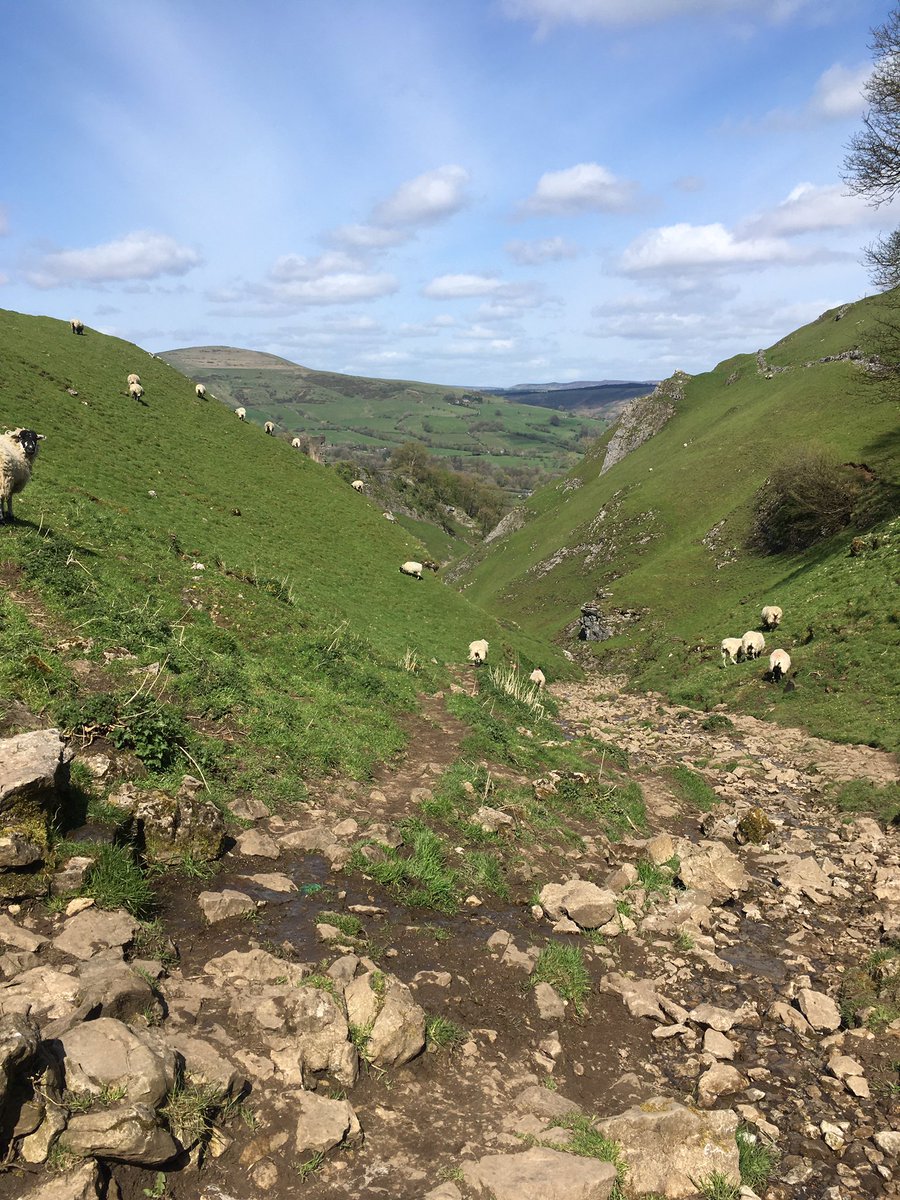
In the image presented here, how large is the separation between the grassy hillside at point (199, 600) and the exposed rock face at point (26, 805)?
1.58 m

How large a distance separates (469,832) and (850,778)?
12388 millimetres

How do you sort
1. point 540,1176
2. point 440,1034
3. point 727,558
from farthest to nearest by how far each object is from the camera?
1. point 727,558
2. point 440,1034
3. point 540,1176

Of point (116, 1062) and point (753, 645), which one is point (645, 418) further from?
point (116, 1062)

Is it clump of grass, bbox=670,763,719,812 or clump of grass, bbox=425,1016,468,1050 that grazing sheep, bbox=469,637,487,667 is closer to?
clump of grass, bbox=670,763,719,812

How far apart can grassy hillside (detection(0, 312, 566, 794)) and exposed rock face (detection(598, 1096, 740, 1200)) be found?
8.06 metres

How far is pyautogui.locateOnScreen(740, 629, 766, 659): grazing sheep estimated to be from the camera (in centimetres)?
3103

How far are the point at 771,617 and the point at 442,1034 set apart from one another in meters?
30.4

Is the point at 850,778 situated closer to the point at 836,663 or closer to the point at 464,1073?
the point at 836,663

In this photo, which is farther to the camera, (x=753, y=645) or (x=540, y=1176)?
(x=753, y=645)

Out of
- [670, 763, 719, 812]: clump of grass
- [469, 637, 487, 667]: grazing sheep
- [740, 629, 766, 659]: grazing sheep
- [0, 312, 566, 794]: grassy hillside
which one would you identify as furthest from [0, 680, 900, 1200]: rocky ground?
[740, 629, 766, 659]: grazing sheep

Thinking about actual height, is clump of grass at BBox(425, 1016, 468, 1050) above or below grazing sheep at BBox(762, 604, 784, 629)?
below

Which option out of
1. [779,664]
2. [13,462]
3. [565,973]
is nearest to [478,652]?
[779,664]

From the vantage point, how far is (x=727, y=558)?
159ft

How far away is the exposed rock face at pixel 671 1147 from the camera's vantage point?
6.10 meters
